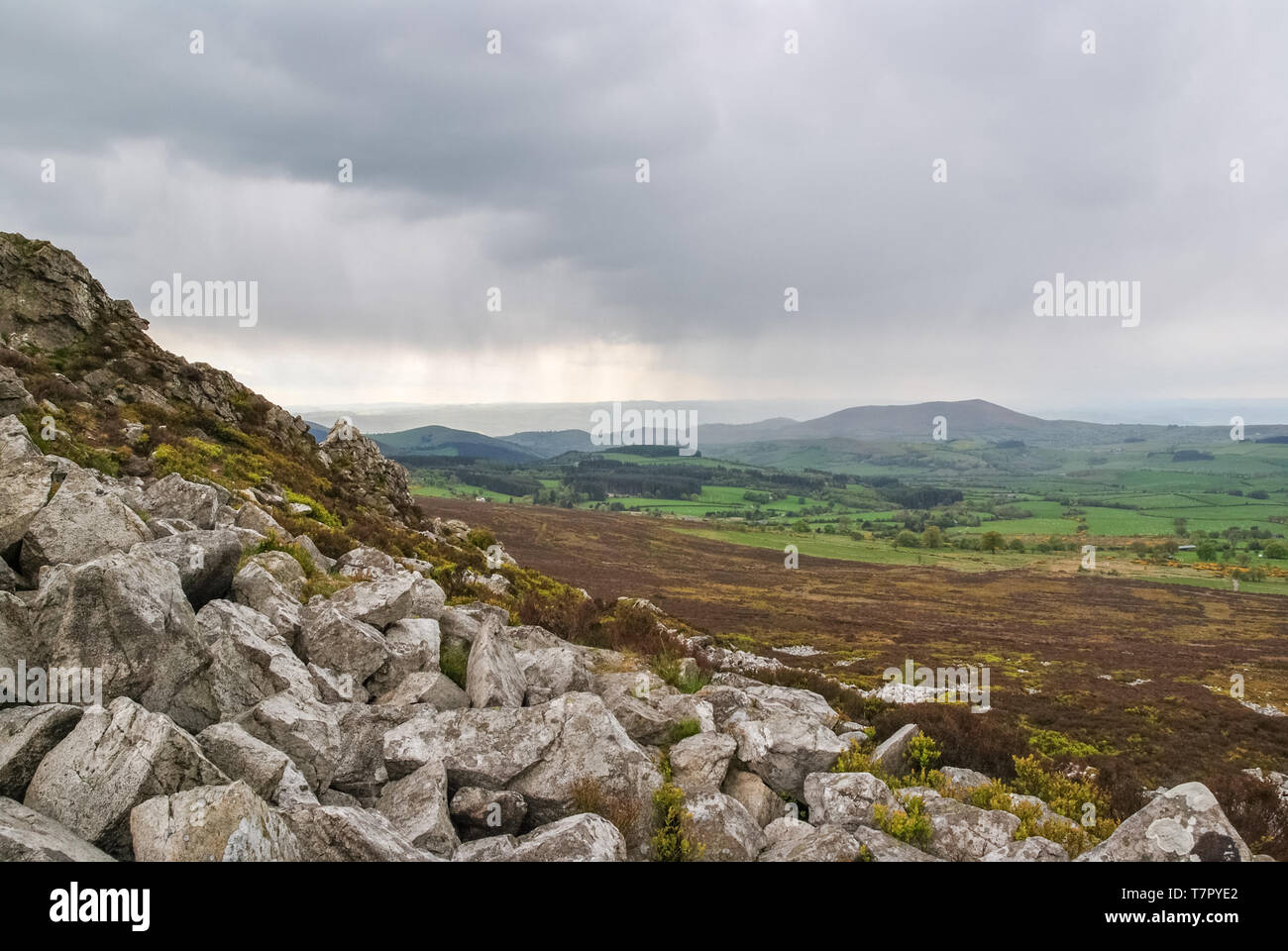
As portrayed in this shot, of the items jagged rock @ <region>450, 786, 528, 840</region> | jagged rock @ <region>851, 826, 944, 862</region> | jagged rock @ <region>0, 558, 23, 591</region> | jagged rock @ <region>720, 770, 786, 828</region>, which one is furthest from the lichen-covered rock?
jagged rock @ <region>0, 558, 23, 591</region>

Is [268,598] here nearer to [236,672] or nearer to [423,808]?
[236,672]

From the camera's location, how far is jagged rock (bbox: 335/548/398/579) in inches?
738

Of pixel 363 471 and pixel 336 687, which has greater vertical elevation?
pixel 363 471

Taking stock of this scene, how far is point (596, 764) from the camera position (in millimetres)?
9695

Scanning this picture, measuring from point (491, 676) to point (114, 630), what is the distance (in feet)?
18.0

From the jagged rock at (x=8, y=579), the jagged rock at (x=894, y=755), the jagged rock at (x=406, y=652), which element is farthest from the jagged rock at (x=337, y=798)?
the jagged rock at (x=894, y=755)

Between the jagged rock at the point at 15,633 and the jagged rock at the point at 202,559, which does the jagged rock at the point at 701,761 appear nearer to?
the jagged rock at the point at 202,559

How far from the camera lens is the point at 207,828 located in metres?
5.94

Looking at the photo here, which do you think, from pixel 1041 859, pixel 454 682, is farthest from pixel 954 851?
pixel 454 682

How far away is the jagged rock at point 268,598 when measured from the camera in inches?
459

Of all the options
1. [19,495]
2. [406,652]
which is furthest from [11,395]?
[406,652]

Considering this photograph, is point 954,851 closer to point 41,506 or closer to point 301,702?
point 301,702

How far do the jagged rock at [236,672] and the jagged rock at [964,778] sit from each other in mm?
11495
